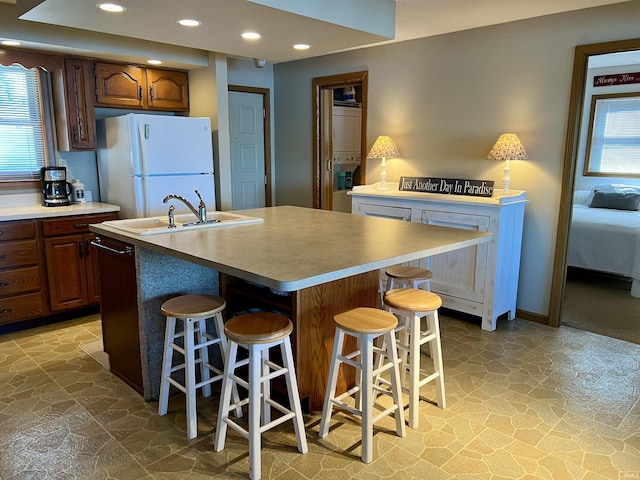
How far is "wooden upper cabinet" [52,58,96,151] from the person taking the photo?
385cm

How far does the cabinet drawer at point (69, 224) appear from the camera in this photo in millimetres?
3559

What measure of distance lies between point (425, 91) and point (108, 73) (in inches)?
110

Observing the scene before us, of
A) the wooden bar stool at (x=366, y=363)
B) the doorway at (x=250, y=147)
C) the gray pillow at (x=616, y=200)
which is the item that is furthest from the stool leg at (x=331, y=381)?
the gray pillow at (x=616, y=200)

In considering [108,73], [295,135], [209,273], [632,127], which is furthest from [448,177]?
[632,127]

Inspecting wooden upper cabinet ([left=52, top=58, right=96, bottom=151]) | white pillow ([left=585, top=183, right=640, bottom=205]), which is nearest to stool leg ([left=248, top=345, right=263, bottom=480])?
wooden upper cabinet ([left=52, top=58, right=96, bottom=151])

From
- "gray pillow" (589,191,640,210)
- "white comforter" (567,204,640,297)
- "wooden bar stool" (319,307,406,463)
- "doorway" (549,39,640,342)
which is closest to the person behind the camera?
"wooden bar stool" (319,307,406,463)

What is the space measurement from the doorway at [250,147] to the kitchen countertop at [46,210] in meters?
1.76

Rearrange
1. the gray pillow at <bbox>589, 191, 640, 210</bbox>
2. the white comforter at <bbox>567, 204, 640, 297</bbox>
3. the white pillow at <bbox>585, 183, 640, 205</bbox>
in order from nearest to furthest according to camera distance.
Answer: the white comforter at <bbox>567, 204, 640, 297</bbox>
the gray pillow at <bbox>589, 191, 640, 210</bbox>
the white pillow at <bbox>585, 183, 640, 205</bbox>

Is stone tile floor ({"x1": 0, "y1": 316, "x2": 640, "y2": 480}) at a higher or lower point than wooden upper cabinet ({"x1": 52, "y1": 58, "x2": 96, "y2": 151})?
lower

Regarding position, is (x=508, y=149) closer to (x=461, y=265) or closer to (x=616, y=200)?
(x=461, y=265)

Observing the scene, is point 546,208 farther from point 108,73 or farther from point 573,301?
point 108,73

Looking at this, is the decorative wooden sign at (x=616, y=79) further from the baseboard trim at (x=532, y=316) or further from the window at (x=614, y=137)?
the baseboard trim at (x=532, y=316)

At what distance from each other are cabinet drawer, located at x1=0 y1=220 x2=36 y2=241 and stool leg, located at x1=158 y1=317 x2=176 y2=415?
1.87m

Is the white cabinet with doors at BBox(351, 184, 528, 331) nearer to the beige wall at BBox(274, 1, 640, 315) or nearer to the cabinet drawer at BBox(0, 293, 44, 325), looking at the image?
the beige wall at BBox(274, 1, 640, 315)
